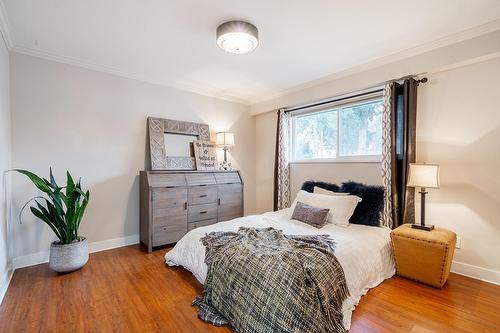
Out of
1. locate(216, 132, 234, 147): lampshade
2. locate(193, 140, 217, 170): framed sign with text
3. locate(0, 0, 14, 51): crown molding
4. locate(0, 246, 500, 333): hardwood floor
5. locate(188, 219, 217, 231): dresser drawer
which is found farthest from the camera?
locate(216, 132, 234, 147): lampshade

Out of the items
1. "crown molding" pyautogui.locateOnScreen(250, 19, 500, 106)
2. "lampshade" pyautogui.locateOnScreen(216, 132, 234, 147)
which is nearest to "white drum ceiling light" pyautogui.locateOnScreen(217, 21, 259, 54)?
"crown molding" pyautogui.locateOnScreen(250, 19, 500, 106)

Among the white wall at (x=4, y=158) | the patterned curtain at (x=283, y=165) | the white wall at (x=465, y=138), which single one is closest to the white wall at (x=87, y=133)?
the white wall at (x=4, y=158)

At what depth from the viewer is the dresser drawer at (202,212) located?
11.6 ft

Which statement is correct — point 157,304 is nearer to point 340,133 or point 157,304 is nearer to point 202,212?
point 202,212

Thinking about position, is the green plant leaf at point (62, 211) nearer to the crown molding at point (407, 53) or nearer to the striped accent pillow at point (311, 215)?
the striped accent pillow at point (311, 215)

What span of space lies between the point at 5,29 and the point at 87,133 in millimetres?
1225

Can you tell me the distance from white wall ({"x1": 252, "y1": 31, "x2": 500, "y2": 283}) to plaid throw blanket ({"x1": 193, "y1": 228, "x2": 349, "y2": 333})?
5.10 feet

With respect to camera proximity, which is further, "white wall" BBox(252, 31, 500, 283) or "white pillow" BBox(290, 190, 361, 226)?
"white pillow" BBox(290, 190, 361, 226)

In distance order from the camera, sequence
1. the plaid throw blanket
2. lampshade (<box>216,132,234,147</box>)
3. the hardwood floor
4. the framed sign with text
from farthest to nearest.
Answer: lampshade (<box>216,132,234,147</box>), the framed sign with text, the hardwood floor, the plaid throw blanket

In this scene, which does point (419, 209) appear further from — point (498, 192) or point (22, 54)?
point (22, 54)

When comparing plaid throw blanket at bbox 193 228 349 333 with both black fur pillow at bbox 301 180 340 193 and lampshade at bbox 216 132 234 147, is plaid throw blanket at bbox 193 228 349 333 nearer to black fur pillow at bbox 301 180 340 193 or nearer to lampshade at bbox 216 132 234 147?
black fur pillow at bbox 301 180 340 193

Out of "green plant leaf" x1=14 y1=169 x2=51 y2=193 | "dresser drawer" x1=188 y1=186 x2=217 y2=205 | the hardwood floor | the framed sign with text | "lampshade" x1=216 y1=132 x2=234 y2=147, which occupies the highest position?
"lampshade" x1=216 y1=132 x2=234 y2=147

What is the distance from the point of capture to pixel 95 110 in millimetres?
3174

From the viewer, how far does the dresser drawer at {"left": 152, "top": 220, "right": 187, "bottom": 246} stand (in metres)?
3.23
